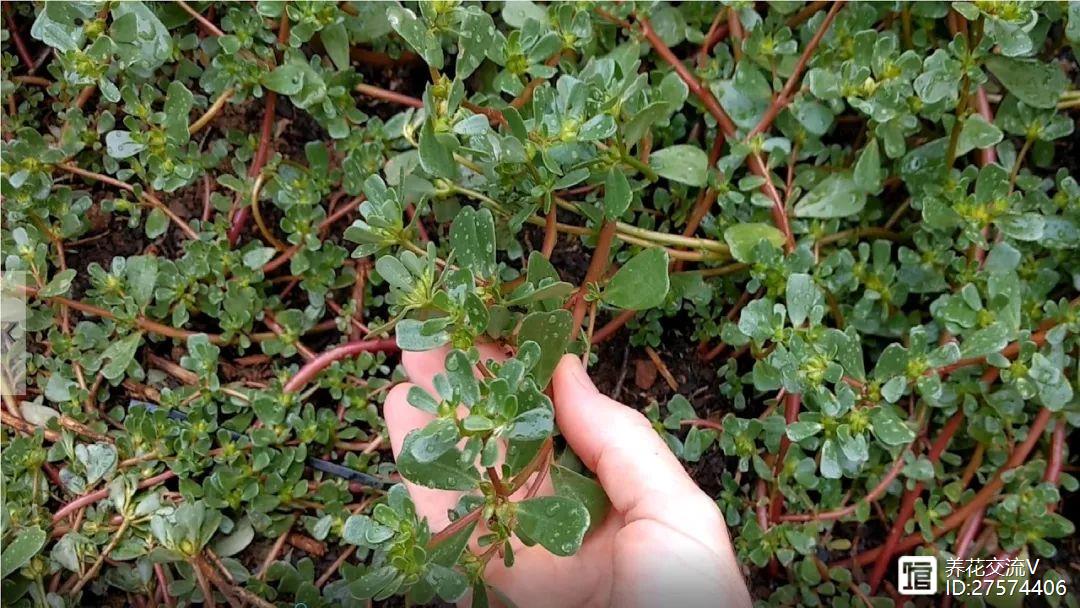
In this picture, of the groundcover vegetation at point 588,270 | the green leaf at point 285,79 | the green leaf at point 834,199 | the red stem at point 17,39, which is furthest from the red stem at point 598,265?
the red stem at point 17,39

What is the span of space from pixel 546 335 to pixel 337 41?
2.69 feet

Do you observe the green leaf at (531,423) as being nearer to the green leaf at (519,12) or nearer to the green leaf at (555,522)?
the green leaf at (555,522)

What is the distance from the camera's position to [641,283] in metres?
1.35

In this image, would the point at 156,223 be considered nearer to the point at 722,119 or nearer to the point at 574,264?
the point at 574,264

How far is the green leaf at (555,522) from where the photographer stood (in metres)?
1.08

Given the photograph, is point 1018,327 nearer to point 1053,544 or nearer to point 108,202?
point 1053,544

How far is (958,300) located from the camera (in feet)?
4.99

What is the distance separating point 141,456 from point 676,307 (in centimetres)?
105

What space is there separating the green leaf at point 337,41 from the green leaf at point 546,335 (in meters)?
0.77

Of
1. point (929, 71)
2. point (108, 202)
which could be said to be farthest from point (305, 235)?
point (929, 71)

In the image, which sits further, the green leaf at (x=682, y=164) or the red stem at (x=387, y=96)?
the red stem at (x=387, y=96)

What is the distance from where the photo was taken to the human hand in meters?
1.12

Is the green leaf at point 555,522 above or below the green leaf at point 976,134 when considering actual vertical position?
Result: below

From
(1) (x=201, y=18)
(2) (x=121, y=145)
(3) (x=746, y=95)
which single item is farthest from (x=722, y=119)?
(2) (x=121, y=145)
